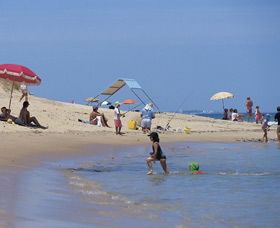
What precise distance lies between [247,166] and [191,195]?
5.69 metres

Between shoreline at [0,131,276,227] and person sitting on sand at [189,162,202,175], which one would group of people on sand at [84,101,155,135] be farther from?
person sitting on sand at [189,162,202,175]

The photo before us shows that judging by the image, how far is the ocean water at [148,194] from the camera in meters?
7.41

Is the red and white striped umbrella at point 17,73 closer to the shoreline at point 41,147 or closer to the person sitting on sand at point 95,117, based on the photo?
the shoreline at point 41,147

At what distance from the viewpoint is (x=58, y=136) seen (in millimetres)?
20234

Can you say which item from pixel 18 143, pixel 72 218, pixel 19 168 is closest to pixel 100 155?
pixel 18 143

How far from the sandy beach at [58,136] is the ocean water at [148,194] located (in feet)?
1.24

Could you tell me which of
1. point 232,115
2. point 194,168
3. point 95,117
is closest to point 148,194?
point 194,168

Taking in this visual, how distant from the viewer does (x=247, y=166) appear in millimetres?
15398

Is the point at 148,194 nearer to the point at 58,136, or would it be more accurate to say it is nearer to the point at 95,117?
the point at 58,136

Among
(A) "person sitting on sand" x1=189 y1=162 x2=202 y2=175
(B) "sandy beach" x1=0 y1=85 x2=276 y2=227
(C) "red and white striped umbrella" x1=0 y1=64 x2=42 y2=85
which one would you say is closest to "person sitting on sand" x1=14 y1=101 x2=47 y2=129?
(B) "sandy beach" x1=0 y1=85 x2=276 y2=227

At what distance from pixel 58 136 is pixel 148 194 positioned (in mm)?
10657

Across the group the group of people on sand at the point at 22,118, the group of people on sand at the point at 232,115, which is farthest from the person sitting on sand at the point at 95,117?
the group of people on sand at the point at 232,115

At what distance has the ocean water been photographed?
7.41m

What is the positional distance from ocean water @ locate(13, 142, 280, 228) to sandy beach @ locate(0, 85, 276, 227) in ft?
1.24
